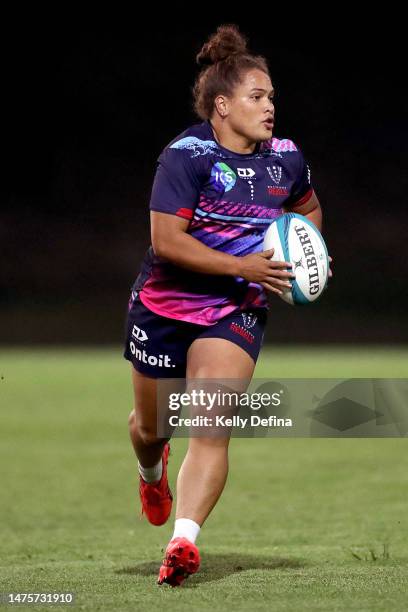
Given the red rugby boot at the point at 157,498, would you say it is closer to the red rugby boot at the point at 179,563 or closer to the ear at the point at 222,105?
the red rugby boot at the point at 179,563

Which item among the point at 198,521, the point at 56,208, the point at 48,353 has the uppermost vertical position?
the point at 198,521

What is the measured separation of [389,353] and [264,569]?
51.3 ft

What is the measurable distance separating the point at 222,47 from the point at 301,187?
2.16ft

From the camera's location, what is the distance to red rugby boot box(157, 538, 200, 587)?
395 centimetres

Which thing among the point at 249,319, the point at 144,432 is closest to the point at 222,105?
the point at 249,319

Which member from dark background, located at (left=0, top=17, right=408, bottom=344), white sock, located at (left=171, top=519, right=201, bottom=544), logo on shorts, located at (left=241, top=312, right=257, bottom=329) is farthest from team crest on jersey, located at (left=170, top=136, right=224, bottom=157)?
dark background, located at (left=0, top=17, right=408, bottom=344)

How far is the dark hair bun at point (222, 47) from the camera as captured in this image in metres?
4.50

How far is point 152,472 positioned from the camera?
5160mm

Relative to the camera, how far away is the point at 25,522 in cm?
657

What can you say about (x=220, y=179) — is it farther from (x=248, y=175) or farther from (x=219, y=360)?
(x=219, y=360)

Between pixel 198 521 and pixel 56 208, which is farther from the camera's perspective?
pixel 56 208

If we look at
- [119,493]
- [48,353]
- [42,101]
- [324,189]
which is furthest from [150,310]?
[42,101]

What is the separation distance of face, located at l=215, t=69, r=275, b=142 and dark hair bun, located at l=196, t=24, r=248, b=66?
0.15 metres

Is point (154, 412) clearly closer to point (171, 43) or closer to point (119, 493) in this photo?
point (119, 493)
